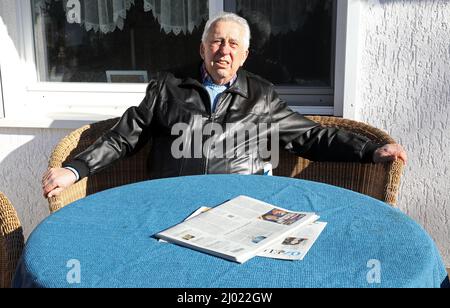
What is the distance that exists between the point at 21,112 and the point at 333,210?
6.61ft

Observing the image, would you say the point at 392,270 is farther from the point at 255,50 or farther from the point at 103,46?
the point at 103,46

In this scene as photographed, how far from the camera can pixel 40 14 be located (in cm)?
314

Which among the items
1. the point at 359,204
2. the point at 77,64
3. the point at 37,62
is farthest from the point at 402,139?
the point at 37,62

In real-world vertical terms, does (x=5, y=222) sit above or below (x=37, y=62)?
below

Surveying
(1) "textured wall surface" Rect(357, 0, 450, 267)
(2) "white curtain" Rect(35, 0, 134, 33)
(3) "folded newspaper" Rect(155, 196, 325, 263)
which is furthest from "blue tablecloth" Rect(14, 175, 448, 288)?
(2) "white curtain" Rect(35, 0, 134, 33)

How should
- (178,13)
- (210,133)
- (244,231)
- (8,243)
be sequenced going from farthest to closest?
1. (178,13)
2. (210,133)
3. (8,243)
4. (244,231)

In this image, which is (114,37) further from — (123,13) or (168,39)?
(168,39)

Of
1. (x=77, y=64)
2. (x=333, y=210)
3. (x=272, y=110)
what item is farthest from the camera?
(x=77, y=64)

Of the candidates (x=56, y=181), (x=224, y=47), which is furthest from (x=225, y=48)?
(x=56, y=181)

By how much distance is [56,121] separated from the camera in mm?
2949

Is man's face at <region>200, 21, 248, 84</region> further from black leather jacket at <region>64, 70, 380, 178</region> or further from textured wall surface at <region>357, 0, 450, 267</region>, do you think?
textured wall surface at <region>357, 0, 450, 267</region>

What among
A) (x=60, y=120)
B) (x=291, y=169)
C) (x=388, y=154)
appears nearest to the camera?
(x=388, y=154)

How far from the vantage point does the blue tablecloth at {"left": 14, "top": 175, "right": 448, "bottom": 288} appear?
1.28 m

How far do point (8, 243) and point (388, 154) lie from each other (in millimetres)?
1413
